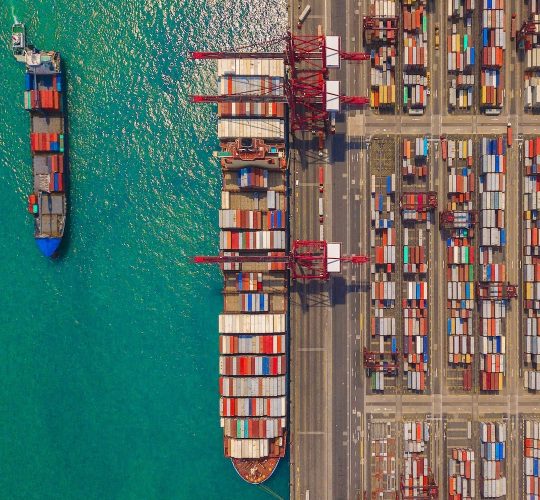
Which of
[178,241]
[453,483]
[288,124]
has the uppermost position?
[288,124]

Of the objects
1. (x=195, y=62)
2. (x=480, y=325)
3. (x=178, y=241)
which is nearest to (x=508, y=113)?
(x=480, y=325)

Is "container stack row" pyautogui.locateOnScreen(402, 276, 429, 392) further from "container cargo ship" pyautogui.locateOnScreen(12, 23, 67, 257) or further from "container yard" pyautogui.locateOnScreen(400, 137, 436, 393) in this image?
"container cargo ship" pyautogui.locateOnScreen(12, 23, 67, 257)

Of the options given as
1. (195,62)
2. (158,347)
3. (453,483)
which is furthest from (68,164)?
(453,483)

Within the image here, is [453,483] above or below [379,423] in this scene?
below

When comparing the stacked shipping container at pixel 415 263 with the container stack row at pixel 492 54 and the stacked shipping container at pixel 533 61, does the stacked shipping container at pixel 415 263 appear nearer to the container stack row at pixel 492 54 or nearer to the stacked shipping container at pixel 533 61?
the container stack row at pixel 492 54

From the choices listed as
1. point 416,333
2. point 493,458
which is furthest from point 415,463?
point 416,333

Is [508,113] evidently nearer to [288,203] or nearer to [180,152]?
[288,203]
